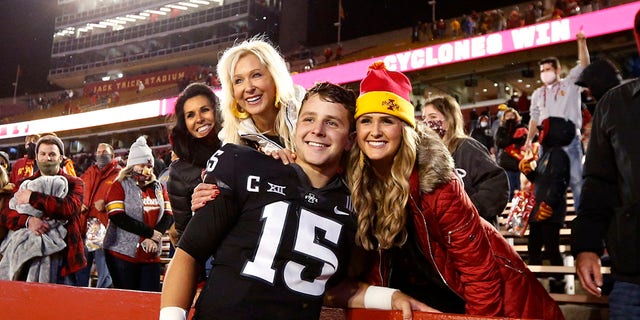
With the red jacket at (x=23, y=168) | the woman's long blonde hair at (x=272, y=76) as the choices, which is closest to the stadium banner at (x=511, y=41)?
the red jacket at (x=23, y=168)

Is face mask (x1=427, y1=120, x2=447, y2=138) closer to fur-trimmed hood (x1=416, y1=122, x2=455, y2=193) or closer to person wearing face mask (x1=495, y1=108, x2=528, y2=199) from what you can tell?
fur-trimmed hood (x1=416, y1=122, x2=455, y2=193)

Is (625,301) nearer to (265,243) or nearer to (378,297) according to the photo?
(378,297)

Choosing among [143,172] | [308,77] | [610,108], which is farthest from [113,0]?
[610,108]

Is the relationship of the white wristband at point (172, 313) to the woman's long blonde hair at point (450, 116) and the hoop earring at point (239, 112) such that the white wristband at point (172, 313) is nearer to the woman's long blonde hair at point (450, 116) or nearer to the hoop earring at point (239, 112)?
the hoop earring at point (239, 112)

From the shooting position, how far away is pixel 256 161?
1.79 meters

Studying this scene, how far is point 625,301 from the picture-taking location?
1.76 m

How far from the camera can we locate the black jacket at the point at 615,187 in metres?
1.78

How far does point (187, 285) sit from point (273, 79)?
1271 millimetres

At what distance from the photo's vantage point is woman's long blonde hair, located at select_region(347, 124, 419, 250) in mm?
1873

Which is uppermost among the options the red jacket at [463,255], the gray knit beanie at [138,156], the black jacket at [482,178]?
the gray knit beanie at [138,156]

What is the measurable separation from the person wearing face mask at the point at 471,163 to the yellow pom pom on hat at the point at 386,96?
51.5 inches

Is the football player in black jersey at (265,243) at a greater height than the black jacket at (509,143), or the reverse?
the black jacket at (509,143)

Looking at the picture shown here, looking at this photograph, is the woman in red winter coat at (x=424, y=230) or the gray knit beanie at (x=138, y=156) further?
the gray knit beanie at (x=138, y=156)

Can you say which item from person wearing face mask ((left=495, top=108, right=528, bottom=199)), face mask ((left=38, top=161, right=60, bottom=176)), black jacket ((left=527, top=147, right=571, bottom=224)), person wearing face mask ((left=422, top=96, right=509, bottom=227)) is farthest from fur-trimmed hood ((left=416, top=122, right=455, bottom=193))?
person wearing face mask ((left=495, top=108, right=528, bottom=199))
